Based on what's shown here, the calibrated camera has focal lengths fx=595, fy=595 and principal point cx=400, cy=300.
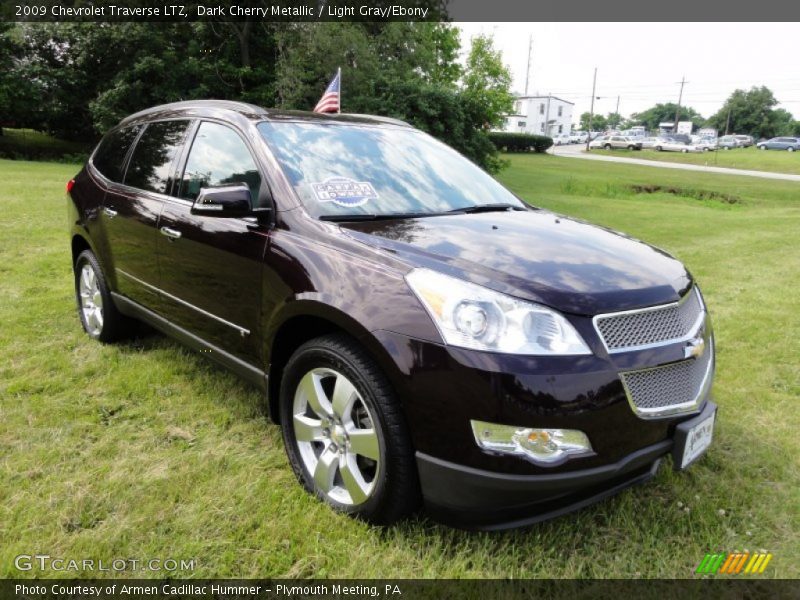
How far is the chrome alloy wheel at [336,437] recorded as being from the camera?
2.31 m

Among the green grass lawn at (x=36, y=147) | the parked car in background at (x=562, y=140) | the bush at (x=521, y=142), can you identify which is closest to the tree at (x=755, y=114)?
the parked car in background at (x=562, y=140)

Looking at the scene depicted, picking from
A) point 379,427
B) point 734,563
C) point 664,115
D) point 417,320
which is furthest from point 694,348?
point 664,115

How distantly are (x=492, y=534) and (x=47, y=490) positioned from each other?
1.92 metres

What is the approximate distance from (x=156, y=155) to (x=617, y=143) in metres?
56.2

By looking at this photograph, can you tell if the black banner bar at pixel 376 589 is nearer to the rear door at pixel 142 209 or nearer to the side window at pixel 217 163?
the side window at pixel 217 163

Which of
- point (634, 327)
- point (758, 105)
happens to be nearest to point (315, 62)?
point (634, 327)

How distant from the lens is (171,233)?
328 centimetres

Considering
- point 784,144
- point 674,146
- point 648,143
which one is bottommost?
point 674,146

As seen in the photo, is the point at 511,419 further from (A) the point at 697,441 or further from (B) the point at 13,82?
(B) the point at 13,82

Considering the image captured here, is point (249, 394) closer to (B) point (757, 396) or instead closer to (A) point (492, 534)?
(A) point (492, 534)

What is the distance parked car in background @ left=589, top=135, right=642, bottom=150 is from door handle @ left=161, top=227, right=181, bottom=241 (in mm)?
55979

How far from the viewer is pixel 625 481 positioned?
2.18 metres

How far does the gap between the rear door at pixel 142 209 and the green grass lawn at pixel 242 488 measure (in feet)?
1.93

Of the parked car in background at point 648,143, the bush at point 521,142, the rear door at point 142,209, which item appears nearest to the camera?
the rear door at point 142,209
